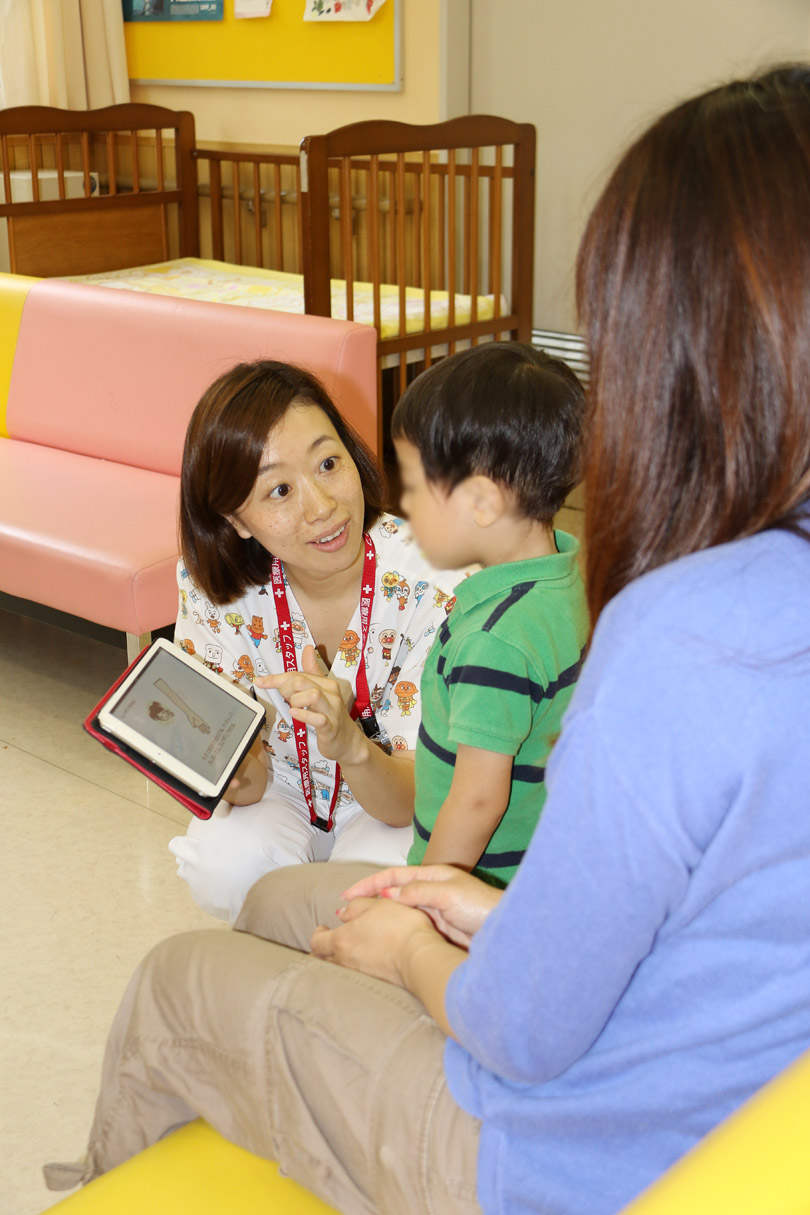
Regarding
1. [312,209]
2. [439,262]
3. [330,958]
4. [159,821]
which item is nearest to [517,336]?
[439,262]

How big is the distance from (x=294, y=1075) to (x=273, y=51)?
4466mm

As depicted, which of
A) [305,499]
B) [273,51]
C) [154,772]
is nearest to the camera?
[154,772]

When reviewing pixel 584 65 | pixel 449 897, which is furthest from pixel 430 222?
pixel 449 897

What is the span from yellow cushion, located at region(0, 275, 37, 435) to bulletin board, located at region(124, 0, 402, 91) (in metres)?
1.71

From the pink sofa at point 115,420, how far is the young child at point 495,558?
1.33 meters

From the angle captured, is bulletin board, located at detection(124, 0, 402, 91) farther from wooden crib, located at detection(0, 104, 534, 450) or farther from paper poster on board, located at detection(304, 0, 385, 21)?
wooden crib, located at detection(0, 104, 534, 450)

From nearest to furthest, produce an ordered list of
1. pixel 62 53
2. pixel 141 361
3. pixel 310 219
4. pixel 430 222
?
1. pixel 141 361
2. pixel 310 219
3. pixel 430 222
4. pixel 62 53

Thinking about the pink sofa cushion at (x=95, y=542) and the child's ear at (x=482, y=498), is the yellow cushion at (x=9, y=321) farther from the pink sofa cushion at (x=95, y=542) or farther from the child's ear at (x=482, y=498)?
the child's ear at (x=482, y=498)

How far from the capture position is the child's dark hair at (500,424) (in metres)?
1.13

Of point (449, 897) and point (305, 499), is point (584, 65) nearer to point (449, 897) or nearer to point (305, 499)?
point (305, 499)

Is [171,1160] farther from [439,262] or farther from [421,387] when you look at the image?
[439,262]

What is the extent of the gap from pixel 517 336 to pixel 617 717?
349 cm

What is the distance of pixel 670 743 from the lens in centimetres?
62

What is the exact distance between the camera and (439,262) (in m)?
4.20
